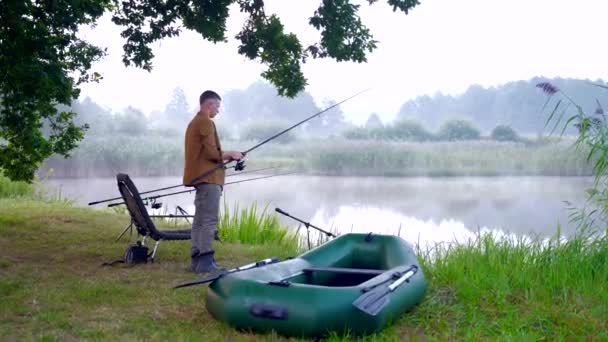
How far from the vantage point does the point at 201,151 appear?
4.94m

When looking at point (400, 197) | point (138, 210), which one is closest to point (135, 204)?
point (138, 210)

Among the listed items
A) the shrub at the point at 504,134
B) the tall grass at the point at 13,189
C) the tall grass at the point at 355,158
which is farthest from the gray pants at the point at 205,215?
the shrub at the point at 504,134

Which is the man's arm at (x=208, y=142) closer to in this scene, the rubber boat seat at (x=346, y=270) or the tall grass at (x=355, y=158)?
the rubber boat seat at (x=346, y=270)

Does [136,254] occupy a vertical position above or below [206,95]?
below

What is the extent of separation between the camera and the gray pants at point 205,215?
16.2 ft

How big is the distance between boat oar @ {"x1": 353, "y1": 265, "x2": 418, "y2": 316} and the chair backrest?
2474mm

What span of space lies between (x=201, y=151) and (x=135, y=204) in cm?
86

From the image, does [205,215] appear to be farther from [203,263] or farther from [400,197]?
[400,197]

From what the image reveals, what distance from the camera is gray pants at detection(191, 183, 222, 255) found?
16.2ft

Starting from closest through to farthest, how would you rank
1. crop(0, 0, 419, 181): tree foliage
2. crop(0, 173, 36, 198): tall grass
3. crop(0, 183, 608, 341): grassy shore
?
1. crop(0, 183, 608, 341): grassy shore
2. crop(0, 0, 419, 181): tree foliage
3. crop(0, 173, 36, 198): tall grass

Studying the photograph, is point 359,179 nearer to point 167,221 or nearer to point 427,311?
point 167,221

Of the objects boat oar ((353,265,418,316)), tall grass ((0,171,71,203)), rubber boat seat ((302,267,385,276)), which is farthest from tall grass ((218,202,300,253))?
tall grass ((0,171,71,203))

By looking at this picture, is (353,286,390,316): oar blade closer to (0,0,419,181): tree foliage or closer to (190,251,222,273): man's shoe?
(190,251,222,273): man's shoe

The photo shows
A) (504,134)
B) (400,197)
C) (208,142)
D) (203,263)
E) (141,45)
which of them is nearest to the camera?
(208,142)
